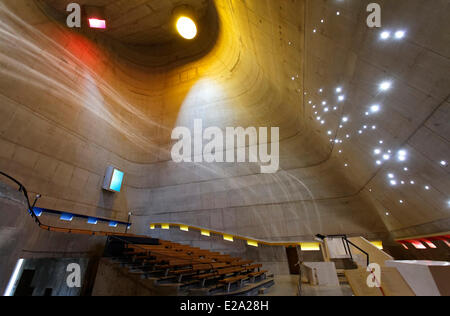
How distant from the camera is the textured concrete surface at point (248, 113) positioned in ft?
11.3

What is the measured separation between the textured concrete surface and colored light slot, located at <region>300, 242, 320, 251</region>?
0.50m

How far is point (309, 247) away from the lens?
6438 millimetres

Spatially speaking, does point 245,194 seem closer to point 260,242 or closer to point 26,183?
point 260,242

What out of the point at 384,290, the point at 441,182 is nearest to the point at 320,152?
the point at 441,182

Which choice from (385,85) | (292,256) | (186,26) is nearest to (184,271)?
(292,256)

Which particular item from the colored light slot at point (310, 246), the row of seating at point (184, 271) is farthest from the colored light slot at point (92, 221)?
the colored light slot at point (310, 246)

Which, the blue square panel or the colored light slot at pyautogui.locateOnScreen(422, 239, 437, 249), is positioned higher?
the blue square panel

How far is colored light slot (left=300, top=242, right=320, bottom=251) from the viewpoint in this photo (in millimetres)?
6359

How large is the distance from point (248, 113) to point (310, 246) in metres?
6.14

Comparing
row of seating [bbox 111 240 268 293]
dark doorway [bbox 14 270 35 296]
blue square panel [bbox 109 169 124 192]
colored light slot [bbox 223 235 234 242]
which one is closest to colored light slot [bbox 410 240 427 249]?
row of seating [bbox 111 240 268 293]

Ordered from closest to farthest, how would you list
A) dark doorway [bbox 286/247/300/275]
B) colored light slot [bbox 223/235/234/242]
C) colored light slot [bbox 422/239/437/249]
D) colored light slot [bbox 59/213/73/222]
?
colored light slot [bbox 422/239/437/249] → colored light slot [bbox 59/213/73/222] → dark doorway [bbox 286/247/300/275] → colored light slot [bbox 223/235/234/242]

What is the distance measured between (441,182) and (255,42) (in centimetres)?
726

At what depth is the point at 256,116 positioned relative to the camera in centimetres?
920

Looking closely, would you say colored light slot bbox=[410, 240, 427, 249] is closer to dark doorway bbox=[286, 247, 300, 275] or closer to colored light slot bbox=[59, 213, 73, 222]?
dark doorway bbox=[286, 247, 300, 275]
